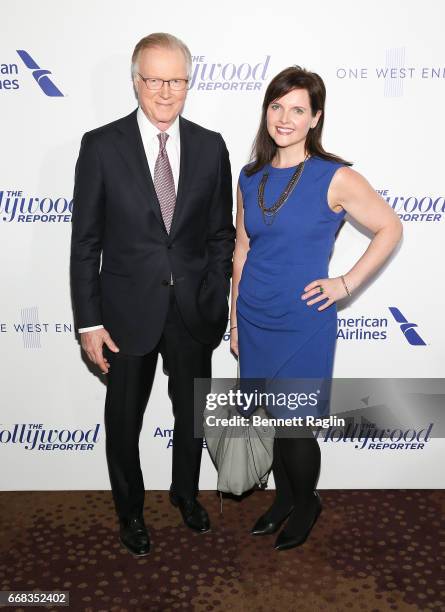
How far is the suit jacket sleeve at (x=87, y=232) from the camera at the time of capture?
8.00 ft

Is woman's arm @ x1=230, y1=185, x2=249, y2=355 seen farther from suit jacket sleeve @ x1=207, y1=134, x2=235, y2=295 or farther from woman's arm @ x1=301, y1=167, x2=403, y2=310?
woman's arm @ x1=301, y1=167, x2=403, y2=310

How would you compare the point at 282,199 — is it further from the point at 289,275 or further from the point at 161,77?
the point at 161,77

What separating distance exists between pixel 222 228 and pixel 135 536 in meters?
1.39

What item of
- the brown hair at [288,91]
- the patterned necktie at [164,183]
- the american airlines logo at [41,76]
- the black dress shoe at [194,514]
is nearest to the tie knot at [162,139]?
the patterned necktie at [164,183]

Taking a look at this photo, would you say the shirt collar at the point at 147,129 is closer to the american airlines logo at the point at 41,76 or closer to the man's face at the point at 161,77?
the man's face at the point at 161,77

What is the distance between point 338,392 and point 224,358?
63cm

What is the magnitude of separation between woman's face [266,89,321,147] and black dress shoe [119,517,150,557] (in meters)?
1.74

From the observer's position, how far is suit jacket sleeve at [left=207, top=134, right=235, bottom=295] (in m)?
2.65

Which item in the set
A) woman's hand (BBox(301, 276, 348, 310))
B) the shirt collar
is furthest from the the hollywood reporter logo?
woman's hand (BBox(301, 276, 348, 310))

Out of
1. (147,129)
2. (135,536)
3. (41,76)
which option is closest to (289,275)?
(147,129)

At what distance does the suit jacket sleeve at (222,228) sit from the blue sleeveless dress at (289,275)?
9 centimetres

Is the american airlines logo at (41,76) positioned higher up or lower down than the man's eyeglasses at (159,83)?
higher up

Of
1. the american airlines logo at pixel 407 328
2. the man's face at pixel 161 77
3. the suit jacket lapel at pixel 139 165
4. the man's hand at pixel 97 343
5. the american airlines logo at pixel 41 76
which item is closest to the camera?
the man's face at pixel 161 77

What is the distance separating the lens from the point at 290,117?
2.39 meters
